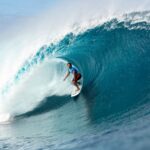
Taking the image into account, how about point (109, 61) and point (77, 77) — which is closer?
point (77, 77)

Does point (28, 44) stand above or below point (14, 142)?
above

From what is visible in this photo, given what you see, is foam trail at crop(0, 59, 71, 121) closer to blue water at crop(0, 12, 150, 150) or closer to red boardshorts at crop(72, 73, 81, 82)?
blue water at crop(0, 12, 150, 150)

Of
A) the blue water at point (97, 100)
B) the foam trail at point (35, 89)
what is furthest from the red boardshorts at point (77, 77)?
the foam trail at point (35, 89)

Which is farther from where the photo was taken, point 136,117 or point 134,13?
point 134,13

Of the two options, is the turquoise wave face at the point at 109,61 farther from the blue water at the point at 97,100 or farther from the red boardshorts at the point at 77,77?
the red boardshorts at the point at 77,77

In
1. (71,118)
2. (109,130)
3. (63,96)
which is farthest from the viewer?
(63,96)

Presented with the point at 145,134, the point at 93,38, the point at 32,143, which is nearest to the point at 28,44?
the point at 93,38

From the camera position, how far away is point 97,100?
8.45m

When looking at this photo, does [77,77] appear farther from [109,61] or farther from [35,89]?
[35,89]

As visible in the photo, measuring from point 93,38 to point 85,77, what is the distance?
1.64m

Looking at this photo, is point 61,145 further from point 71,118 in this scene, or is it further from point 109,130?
point 71,118

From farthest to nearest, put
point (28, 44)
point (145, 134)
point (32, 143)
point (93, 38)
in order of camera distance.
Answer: point (28, 44) → point (93, 38) → point (32, 143) → point (145, 134)

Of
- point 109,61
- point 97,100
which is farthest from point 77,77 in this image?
point 97,100

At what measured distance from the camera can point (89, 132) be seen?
20.5ft
